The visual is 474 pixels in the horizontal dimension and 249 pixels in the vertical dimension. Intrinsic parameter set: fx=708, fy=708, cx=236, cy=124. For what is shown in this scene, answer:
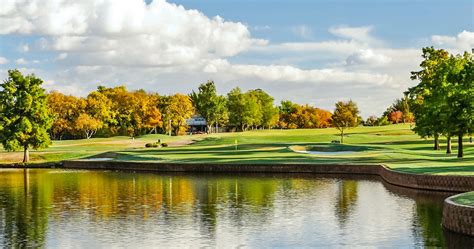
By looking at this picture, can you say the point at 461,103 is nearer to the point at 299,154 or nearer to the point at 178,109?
the point at 299,154

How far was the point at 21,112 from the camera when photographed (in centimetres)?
8706

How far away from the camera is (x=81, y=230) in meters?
32.7

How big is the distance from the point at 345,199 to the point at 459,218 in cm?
1524

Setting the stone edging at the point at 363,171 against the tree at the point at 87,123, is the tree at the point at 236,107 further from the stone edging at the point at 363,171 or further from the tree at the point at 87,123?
the stone edging at the point at 363,171

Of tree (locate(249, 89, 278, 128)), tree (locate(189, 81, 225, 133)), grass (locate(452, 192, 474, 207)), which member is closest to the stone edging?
grass (locate(452, 192, 474, 207))

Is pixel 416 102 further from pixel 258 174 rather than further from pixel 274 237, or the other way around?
pixel 274 237

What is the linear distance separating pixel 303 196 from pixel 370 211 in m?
8.22

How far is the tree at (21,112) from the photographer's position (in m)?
85.8

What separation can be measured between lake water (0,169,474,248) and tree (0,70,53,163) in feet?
89.8

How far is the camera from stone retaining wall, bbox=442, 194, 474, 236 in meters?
27.8

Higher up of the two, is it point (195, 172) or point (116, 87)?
point (116, 87)

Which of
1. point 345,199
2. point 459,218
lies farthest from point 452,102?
point 459,218

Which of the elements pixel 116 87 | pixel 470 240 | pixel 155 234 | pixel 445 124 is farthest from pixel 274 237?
pixel 116 87

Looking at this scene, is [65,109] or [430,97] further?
[65,109]
